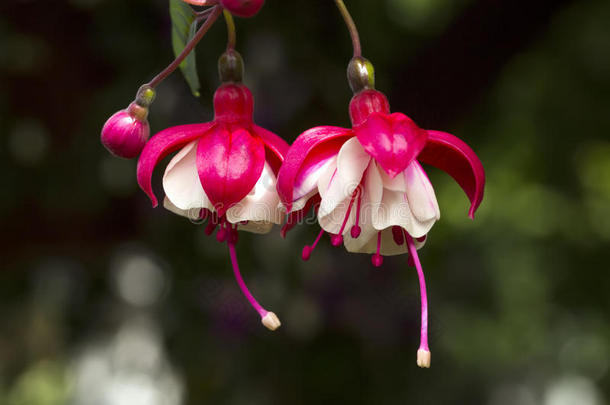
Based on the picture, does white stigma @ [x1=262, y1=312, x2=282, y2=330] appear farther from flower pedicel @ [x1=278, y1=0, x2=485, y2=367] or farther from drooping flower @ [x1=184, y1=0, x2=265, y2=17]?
drooping flower @ [x1=184, y1=0, x2=265, y2=17]

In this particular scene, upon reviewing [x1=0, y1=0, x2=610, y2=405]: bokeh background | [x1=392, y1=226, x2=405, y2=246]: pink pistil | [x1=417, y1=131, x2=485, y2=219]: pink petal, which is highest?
[x1=417, y1=131, x2=485, y2=219]: pink petal

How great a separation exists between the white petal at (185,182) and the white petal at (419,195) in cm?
17

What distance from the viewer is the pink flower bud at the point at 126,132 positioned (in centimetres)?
63

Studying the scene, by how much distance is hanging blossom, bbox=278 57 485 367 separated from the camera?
581 mm

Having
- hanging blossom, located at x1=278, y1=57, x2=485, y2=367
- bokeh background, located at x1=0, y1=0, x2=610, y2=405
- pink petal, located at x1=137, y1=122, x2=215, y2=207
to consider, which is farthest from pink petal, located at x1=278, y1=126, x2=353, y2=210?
bokeh background, located at x1=0, y1=0, x2=610, y2=405

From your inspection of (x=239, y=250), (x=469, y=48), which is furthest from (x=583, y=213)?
(x=239, y=250)

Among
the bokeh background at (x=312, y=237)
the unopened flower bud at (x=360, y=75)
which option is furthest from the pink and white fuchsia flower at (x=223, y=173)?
the bokeh background at (x=312, y=237)

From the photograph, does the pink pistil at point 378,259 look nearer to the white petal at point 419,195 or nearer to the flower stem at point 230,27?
the white petal at point 419,195

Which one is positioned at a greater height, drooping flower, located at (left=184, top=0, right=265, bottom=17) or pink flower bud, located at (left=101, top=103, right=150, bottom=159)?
drooping flower, located at (left=184, top=0, right=265, bottom=17)

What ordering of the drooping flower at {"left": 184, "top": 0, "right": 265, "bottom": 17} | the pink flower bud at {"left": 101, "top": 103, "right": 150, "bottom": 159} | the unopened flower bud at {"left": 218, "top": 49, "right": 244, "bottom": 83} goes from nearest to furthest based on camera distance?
the drooping flower at {"left": 184, "top": 0, "right": 265, "bottom": 17}, the pink flower bud at {"left": 101, "top": 103, "right": 150, "bottom": 159}, the unopened flower bud at {"left": 218, "top": 49, "right": 244, "bottom": 83}

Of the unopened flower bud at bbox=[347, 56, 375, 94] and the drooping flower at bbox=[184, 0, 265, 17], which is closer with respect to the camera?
the drooping flower at bbox=[184, 0, 265, 17]

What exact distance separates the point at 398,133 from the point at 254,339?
1.32 metres

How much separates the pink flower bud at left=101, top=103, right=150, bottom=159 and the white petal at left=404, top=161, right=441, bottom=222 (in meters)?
0.23

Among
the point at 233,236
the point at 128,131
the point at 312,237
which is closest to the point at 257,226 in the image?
the point at 233,236
